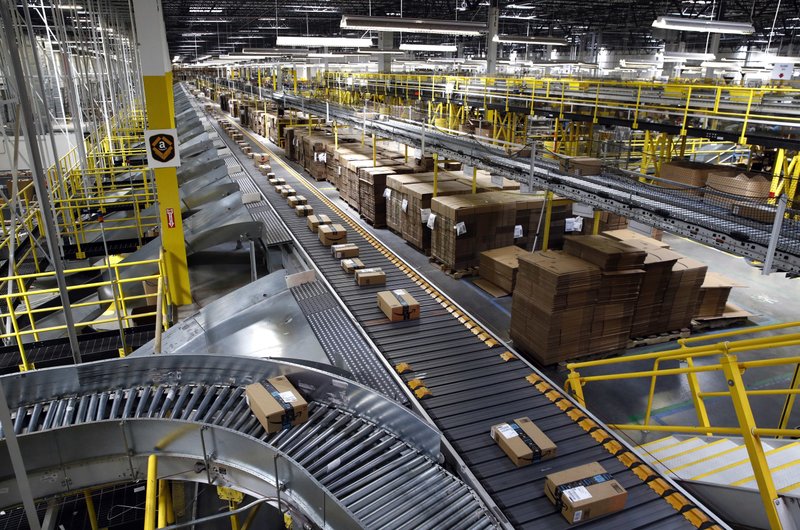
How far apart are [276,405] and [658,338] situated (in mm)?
6220

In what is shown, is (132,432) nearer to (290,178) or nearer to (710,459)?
(710,459)

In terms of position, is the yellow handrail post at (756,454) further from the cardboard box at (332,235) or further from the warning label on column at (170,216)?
the warning label on column at (170,216)

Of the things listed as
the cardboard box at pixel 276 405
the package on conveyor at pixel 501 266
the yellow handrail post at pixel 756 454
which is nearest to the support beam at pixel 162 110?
the cardboard box at pixel 276 405

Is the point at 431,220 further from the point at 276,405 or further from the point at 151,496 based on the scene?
the point at 151,496

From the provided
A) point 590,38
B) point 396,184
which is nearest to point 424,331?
point 396,184

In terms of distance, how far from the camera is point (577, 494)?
3.70 meters

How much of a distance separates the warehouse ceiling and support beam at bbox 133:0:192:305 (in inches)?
484

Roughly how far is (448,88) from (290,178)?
7.13m

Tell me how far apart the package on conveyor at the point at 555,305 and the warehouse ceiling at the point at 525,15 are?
542 inches

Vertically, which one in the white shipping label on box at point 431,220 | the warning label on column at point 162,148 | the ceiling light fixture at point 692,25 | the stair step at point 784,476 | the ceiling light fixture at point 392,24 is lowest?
the stair step at point 784,476

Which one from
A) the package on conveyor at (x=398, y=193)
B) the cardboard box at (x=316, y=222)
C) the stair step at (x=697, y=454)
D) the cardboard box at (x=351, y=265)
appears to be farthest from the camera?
the package on conveyor at (x=398, y=193)

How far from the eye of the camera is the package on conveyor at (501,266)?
9.09 meters

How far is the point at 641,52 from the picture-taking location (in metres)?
40.7

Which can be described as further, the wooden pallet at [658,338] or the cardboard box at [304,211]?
the cardboard box at [304,211]
